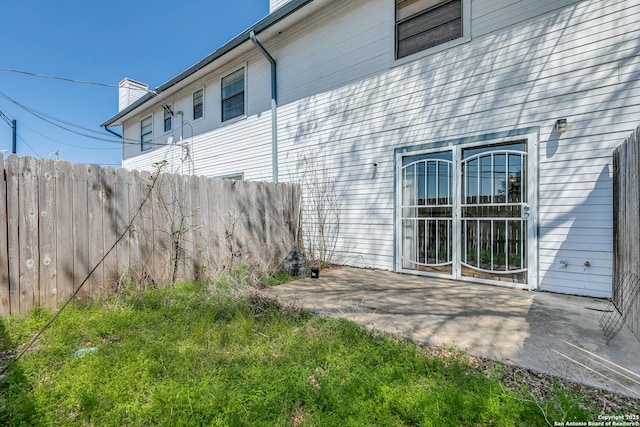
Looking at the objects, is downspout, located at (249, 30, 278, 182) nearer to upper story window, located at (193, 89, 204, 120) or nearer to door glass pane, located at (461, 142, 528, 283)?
upper story window, located at (193, 89, 204, 120)

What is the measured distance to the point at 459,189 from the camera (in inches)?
179

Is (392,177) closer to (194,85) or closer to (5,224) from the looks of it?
(5,224)

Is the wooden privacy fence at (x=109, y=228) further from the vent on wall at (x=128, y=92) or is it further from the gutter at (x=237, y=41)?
the vent on wall at (x=128, y=92)

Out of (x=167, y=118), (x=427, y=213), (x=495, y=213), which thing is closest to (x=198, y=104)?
(x=167, y=118)

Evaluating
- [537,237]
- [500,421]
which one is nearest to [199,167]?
[537,237]

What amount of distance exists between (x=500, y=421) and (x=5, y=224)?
444 centimetres

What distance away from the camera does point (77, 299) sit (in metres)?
3.38

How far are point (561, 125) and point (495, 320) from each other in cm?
264

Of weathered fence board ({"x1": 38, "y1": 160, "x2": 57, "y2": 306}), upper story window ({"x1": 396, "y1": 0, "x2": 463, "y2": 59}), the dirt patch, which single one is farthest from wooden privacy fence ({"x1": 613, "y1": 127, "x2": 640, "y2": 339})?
weathered fence board ({"x1": 38, "y1": 160, "x2": 57, "y2": 306})

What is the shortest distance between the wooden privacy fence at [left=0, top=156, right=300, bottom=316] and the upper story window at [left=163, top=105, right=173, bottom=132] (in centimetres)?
678

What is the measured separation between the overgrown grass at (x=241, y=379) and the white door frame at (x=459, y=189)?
8.33ft

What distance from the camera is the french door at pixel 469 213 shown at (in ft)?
13.4

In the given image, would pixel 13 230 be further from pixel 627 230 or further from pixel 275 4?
pixel 275 4

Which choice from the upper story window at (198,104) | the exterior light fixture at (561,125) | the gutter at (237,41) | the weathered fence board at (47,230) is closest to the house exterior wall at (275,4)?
the gutter at (237,41)
